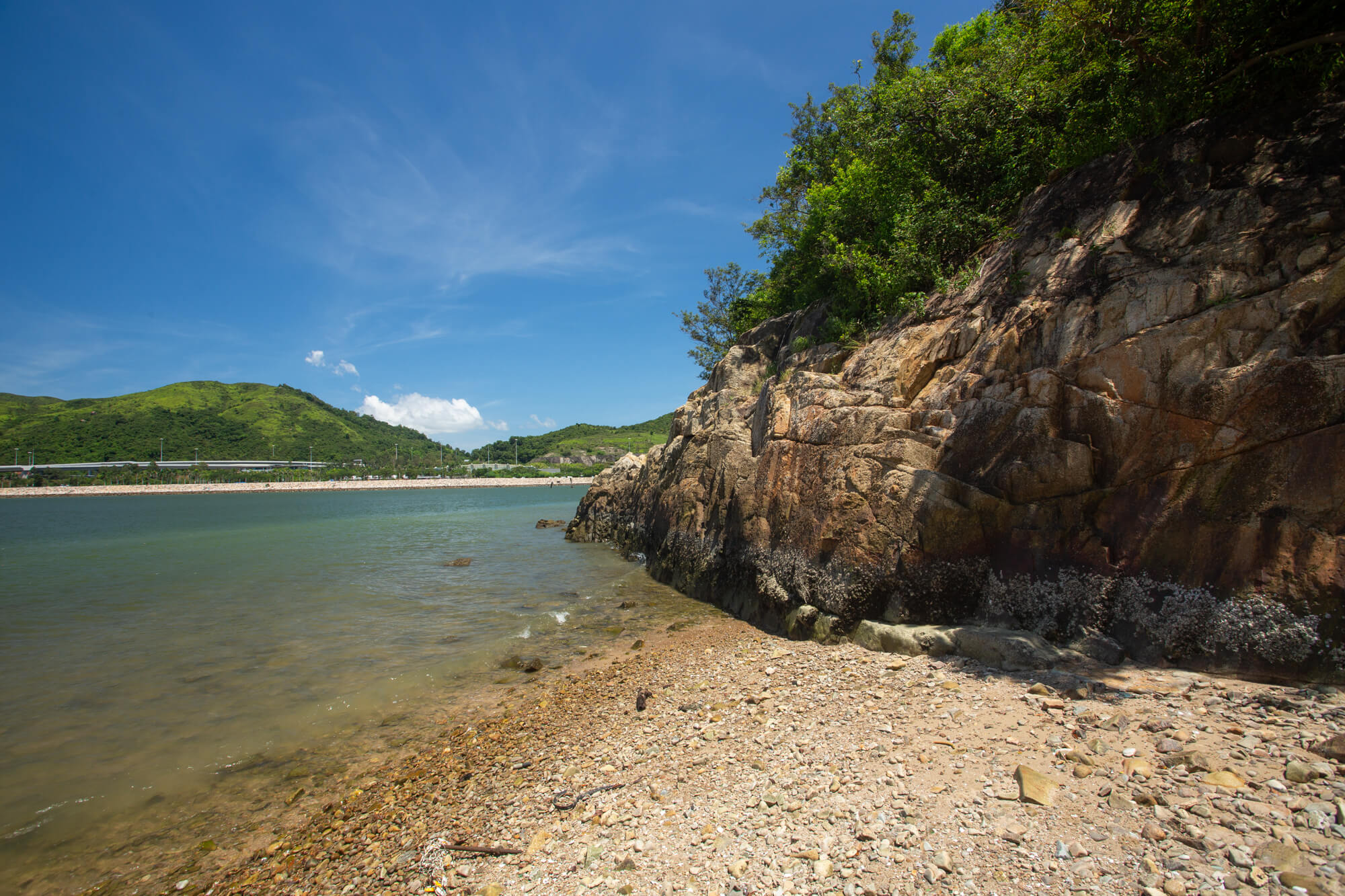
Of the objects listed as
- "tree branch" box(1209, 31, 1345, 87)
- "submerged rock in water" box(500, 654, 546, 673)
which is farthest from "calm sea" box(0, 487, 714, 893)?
"tree branch" box(1209, 31, 1345, 87)

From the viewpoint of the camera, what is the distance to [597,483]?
1480 inches

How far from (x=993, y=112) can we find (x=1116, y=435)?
1220 cm

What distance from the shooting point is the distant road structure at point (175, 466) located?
448 ft

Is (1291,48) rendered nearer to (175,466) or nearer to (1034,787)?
(1034,787)

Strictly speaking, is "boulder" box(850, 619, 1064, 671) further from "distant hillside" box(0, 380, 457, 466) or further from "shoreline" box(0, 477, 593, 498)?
"distant hillside" box(0, 380, 457, 466)

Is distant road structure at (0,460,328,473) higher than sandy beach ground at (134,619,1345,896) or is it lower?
higher

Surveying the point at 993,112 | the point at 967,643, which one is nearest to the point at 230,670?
the point at 967,643

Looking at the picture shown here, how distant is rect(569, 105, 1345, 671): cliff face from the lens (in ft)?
22.2

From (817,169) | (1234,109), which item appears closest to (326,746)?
(1234,109)

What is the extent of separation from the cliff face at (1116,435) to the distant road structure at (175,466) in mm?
181997

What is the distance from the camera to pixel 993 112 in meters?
15.9

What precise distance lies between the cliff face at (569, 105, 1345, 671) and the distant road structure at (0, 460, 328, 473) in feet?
597

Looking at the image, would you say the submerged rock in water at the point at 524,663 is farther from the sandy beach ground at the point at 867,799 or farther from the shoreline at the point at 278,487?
the shoreline at the point at 278,487

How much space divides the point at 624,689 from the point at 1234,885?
8050 millimetres
